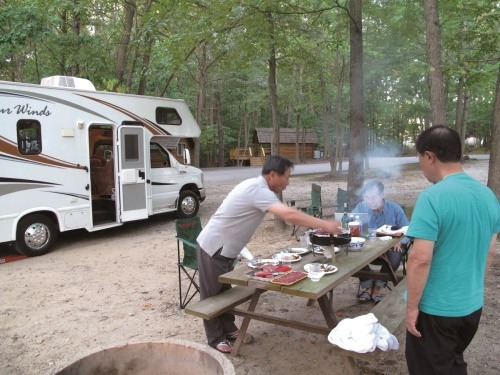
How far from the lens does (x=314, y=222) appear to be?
2.99 metres

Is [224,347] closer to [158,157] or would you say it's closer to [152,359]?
[152,359]

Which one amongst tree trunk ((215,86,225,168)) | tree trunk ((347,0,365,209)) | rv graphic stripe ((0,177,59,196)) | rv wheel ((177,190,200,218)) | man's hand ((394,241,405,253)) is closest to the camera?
man's hand ((394,241,405,253))

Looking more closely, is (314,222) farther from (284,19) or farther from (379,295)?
(284,19)

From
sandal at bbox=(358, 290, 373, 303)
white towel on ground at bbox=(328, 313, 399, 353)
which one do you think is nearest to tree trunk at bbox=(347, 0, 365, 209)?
sandal at bbox=(358, 290, 373, 303)

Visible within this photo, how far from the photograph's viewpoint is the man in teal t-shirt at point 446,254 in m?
1.98

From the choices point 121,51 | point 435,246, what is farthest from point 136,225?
point 435,246

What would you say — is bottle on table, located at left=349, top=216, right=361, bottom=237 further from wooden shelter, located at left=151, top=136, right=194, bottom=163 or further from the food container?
wooden shelter, located at left=151, top=136, right=194, bottom=163

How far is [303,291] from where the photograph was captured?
2.79m

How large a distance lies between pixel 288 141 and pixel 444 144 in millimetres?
35825

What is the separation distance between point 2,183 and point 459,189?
6.86 metres

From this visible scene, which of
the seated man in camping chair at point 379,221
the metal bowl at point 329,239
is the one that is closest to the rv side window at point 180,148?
the seated man in camping chair at point 379,221

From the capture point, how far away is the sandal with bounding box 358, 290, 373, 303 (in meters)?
4.73

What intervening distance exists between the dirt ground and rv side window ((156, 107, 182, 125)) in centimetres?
293

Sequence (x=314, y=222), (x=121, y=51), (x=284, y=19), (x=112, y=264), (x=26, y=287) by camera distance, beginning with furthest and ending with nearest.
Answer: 1. (x=121, y=51)
2. (x=284, y=19)
3. (x=112, y=264)
4. (x=26, y=287)
5. (x=314, y=222)
